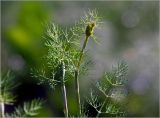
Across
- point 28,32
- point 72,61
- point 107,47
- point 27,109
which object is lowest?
point 27,109

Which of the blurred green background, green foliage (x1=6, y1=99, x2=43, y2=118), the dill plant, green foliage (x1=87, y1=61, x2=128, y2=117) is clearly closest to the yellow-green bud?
the dill plant

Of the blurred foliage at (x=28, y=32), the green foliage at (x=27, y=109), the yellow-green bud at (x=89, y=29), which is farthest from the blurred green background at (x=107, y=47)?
the yellow-green bud at (x=89, y=29)

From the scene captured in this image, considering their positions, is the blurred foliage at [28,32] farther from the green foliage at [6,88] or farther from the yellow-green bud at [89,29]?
the yellow-green bud at [89,29]

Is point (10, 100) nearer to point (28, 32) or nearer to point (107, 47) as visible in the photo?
point (28, 32)

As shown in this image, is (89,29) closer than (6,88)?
Yes

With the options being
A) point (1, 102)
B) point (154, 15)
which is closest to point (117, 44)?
point (154, 15)

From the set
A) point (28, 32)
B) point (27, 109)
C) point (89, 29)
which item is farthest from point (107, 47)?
point (89, 29)

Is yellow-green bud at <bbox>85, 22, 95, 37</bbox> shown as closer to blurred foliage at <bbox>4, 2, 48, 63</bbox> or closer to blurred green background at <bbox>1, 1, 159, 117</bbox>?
blurred green background at <bbox>1, 1, 159, 117</bbox>
